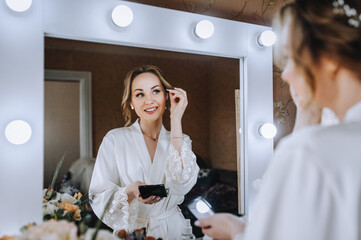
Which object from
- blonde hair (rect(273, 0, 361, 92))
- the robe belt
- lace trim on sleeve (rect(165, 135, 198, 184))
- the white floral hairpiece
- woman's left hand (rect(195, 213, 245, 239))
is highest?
the white floral hairpiece

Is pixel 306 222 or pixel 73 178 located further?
pixel 73 178

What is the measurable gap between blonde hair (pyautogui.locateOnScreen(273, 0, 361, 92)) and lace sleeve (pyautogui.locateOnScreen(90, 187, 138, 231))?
1.96 feet

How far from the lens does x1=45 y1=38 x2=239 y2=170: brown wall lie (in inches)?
34.8

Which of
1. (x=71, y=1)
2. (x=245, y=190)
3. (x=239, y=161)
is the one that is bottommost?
(x=245, y=190)

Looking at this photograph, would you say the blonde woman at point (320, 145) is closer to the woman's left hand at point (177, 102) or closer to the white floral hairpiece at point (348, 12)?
the white floral hairpiece at point (348, 12)

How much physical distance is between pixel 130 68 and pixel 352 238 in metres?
0.69

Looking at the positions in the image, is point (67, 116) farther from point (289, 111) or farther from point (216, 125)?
point (289, 111)

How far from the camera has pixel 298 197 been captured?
496mm

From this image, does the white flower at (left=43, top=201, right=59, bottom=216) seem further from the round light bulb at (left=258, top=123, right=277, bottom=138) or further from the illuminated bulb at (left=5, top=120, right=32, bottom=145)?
the round light bulb at (left=258, top=123, right=277, bottom=138)

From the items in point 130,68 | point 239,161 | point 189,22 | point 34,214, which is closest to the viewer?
point 34,214

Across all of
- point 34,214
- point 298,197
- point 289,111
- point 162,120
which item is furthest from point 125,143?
point 289,111

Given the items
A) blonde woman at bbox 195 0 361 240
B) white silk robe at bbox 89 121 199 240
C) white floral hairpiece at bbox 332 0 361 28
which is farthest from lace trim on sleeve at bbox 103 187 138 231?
white floral hairpiece at bbox 332 0 361 28

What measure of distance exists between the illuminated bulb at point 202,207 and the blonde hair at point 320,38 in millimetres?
→ 591

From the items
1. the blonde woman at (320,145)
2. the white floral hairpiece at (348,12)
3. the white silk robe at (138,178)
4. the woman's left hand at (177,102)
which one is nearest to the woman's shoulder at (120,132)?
the white silk robe at (138,178)
